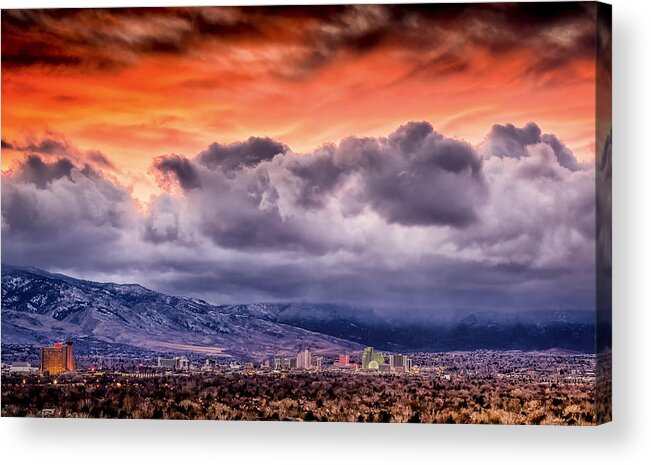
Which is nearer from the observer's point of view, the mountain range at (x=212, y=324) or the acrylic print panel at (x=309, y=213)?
the acrylic print panel at (x=309, y=213)

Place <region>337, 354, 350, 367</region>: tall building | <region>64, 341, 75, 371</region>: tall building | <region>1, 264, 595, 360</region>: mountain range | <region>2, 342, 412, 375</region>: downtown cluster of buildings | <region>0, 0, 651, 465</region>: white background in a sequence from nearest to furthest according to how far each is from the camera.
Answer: <region>0, 0, 651, 465</region>: white background
<region>1, 264, 595, 360</region>: mountain range
<region>2, 342, 412, 375</region>: downtown cluster of buildings
<region>337, 354, 350, 367</region>: tall building
<region>64, 341, 75, 371</region>: tall building

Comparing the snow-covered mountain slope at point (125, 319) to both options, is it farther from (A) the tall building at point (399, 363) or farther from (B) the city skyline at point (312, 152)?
(A) the tall building at point (399, 363)

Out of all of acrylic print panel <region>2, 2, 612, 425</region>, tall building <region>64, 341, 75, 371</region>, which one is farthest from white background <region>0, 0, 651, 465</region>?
tall building <region>64, 341, 75, 371</region>

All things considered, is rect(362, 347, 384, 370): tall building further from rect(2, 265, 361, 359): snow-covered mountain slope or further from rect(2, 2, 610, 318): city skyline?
rect(2, 265, 361, 359): snow-covered mountain slope

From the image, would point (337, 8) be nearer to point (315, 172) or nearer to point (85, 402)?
point (315, 172)

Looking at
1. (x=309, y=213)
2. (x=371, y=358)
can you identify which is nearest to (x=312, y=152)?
(x=309, y=213)

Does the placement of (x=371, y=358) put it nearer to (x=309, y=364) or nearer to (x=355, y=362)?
(x=355, y=362)

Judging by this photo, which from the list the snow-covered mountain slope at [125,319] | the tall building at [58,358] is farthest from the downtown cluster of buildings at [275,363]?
the snow-covered mountain slope at [125,319]
